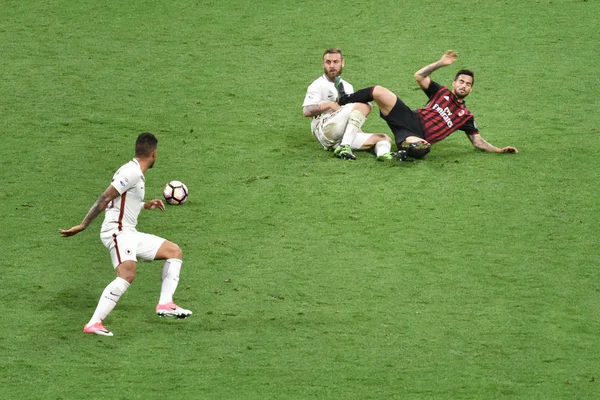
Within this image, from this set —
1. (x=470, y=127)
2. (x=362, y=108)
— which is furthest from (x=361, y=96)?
(x=470, y=127)

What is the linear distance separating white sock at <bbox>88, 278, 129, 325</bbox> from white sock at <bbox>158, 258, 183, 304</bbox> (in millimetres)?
367

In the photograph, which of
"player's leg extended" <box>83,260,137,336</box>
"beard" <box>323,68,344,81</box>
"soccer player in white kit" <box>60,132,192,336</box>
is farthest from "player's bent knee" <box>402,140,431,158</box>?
"player's leg extended" <box>83,260,137,336</box>

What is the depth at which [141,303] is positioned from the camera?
33.0 ft

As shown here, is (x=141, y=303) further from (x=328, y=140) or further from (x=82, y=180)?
(x=328, y=140)

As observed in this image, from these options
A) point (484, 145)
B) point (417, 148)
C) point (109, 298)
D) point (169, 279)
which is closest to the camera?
point (109, 298)

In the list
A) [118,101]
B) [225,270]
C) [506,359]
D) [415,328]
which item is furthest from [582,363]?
[118,101]

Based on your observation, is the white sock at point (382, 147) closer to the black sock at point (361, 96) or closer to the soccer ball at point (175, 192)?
the black sock at point (361, 96)

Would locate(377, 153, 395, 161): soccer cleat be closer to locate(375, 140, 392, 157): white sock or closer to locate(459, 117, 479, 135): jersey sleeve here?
locate(375, 140, 392, 157): white sock

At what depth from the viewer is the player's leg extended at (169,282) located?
31.6 feet

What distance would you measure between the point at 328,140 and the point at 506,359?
4.56 meters

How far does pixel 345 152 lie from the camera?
12.8 m

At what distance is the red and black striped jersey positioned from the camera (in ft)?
42.2

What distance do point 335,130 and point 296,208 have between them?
1427 millimetres

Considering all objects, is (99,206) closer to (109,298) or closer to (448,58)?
(109,298)
